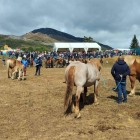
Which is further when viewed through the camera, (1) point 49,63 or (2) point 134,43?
(2) point 134,43

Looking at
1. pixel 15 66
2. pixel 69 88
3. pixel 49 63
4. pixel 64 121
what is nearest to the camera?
pixel 64 121

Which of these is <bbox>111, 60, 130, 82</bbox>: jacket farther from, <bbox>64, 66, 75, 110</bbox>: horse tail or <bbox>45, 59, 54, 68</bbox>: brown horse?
<bbox>45, 59, 54, 68</bbox>: brown horse

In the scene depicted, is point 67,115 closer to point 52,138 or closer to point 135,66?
point 52,138

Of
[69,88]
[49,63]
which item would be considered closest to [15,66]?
[69,88]

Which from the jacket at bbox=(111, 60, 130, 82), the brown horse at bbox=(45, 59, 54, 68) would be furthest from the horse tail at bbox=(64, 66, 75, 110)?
the brown horse at bbox=(45, 59, 54, 68)

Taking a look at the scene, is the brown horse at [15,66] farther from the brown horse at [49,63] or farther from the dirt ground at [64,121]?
the brown horse at [49,63]

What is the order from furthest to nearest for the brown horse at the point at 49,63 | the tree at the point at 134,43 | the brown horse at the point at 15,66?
the tree at the point at 134,43 → the brown horse at the point at 49,63 → the brown horse at the point at 15,66

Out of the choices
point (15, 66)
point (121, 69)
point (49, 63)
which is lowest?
point (49, 63)

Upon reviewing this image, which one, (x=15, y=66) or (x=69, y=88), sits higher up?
(x=15, y=66)

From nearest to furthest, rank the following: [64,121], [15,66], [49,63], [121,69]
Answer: [64,121] → [121,69] → [15,66] → [49,63]

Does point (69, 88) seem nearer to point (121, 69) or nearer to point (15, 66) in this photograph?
point (121, 69)

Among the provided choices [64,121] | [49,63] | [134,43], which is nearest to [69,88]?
[64,121]

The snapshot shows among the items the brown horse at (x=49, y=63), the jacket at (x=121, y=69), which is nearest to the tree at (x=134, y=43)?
the brown horse at (x=49, y=63)

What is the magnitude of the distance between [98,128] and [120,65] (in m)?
3.12
